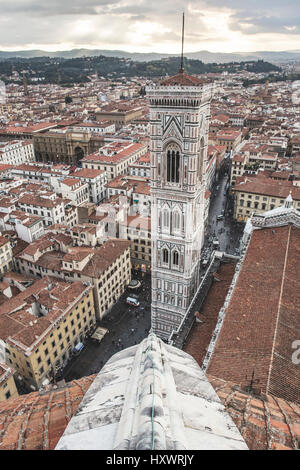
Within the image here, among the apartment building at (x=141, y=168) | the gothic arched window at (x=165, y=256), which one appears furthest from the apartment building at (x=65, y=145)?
the gothic arched window at (x=165, y=256)

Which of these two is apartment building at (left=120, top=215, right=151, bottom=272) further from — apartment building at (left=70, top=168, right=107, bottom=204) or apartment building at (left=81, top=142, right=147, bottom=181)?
apartment building at (left=81, top=142, right=147, bottom=181)

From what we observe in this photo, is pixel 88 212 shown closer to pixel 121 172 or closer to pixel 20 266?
pixel 20 266

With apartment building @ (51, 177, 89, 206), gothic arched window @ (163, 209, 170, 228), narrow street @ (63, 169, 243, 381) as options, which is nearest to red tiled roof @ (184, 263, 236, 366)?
gothic arched window @ (163, 209, 170, 228)

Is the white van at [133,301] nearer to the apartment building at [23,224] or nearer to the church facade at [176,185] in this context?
the church facade at [176,185]

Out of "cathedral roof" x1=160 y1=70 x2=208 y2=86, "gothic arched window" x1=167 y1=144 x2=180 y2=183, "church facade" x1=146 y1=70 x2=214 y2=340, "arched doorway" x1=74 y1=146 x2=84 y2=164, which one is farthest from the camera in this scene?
"arched doorway" x1=74 y1=146 x2=84 y2=164

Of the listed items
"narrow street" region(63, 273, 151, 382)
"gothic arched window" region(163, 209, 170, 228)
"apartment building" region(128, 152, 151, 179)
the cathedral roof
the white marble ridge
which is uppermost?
the cathedral roof

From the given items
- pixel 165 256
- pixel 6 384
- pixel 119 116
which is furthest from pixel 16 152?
pixel 6 384

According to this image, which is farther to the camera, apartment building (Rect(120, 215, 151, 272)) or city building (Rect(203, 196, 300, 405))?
apartment building (Rect(120, 215, 151, 272))

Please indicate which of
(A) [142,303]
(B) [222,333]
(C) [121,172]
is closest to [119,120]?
(C) [121,172]
